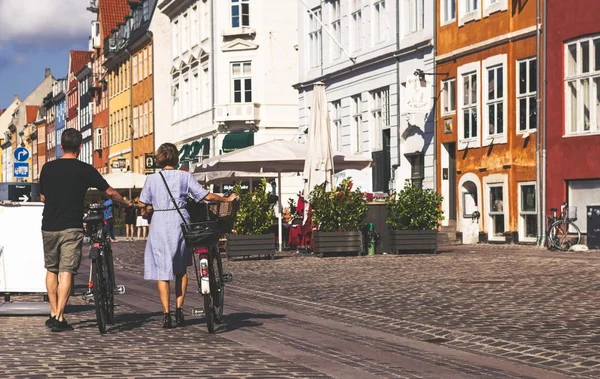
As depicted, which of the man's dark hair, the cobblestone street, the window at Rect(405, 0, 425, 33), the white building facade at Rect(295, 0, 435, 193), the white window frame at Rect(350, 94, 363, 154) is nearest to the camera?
the cobblestone street

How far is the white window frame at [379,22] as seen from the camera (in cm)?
4038

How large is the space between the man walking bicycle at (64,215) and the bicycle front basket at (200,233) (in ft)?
2.48

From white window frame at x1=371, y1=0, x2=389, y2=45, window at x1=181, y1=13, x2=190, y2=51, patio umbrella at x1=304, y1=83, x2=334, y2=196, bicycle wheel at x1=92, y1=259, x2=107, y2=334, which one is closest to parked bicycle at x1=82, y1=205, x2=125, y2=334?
bicycle wheel at x1=92, y1=259, x2=107, y2=334

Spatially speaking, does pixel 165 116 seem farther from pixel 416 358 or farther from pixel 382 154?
pixel 416 358

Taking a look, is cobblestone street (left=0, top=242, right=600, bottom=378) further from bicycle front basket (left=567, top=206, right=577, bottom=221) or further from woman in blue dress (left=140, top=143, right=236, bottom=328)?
bicycle front basket (left=567, top=206, right=577, bottom=221)

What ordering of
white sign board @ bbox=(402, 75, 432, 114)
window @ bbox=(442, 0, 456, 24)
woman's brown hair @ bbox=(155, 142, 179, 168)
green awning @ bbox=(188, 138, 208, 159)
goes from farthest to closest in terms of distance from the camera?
green awning @ bbox=(188, 138, 208, 159), white sign board @ bbox=(402, 75, 432, 114), window @ bbox=(442, 0, 456, 24), woman's brown hair @ bbox=(155, 142, 179, 168)

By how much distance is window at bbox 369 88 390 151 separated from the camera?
40500mm

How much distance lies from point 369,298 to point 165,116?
A: 196ft

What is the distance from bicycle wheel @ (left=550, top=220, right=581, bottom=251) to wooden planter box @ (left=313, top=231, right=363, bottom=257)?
16.2 ft

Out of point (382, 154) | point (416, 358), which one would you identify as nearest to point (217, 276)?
point (416, 358)

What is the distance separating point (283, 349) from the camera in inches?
389

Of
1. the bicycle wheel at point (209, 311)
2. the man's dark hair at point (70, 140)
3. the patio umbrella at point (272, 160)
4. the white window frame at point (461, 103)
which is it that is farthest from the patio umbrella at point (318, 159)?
the bicycle wheel at point (209, 311)

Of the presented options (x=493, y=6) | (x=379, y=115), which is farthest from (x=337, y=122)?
A: (x=493, y=6)

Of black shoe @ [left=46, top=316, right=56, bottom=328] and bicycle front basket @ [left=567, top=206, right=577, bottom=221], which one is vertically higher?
bicycle front basket @ [left=567, top=206, right=577, bottom=221]
